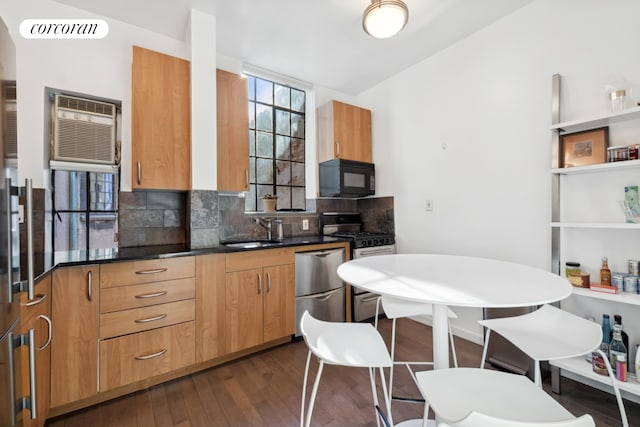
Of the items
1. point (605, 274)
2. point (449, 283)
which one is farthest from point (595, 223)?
point (449, 283)

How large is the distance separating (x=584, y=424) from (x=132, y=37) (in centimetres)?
338

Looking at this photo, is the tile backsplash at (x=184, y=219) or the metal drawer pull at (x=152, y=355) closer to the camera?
the metal drawer pull at (x=152, y=355)

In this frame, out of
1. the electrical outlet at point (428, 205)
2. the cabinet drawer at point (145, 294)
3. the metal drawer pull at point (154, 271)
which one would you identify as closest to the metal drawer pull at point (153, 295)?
the cabinet drawer at point (145, 294)

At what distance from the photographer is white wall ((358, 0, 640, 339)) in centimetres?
182

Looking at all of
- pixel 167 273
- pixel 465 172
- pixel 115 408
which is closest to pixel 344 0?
pixel 465 172

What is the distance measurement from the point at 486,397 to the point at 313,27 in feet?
9.02

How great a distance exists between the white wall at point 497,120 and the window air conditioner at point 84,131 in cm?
275

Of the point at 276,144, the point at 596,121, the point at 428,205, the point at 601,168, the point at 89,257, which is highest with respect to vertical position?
the point at 276,144

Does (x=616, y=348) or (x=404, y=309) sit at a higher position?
(x=404, y=309)

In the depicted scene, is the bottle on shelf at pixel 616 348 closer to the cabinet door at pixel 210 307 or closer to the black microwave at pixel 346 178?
the black microwave at pixel 346 178

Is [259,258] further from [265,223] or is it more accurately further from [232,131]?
[232,131]

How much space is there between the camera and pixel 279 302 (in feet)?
7.84

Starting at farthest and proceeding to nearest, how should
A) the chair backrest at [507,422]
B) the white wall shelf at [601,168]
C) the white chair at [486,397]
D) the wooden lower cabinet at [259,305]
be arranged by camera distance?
the wooden lower cabinet at [259,305], the white wall shelf at [601,168], the white chair at [486,397], the chair backrest at [507,422]

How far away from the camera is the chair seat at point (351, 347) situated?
1042mm
